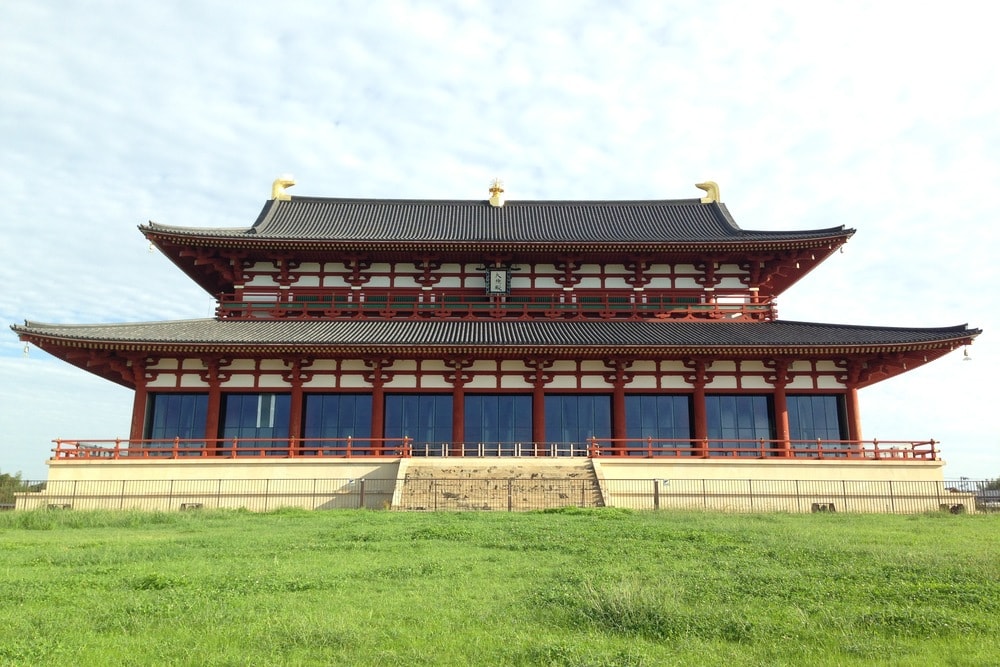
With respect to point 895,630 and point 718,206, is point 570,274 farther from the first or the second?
point 895,630

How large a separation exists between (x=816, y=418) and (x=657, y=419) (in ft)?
22.9

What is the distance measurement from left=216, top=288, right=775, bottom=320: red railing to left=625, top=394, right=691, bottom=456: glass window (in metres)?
4.43

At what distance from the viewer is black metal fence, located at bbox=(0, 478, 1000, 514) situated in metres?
25.8

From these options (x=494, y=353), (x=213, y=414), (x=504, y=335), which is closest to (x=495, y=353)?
(x=494, y=353)

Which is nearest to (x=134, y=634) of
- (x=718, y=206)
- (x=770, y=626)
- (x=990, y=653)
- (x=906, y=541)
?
(x=770, y=626)

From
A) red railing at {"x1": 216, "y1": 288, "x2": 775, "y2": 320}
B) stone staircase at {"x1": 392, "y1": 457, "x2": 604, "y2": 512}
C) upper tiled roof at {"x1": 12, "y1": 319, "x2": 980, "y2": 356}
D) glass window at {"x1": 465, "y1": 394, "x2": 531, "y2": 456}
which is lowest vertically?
stone staircase at {"x1": 392, "y1": 457, "x2": 604, "y2": 512}

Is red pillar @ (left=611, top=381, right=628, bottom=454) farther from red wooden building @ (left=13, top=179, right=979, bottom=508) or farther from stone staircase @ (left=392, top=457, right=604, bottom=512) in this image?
stone staircase @ (left=392, top=457, right=604, bottom=512)

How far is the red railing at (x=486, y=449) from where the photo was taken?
28344 mm

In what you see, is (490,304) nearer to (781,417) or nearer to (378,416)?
(378,416)

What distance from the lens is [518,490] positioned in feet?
83.1

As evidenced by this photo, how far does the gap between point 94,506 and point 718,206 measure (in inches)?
1317

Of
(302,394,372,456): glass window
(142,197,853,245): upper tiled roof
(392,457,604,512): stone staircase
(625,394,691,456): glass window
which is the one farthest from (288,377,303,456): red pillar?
(625,394,691,456): glass window

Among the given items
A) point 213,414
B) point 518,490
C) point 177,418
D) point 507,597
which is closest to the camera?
point 507,597

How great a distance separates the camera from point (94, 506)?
1043 inches
